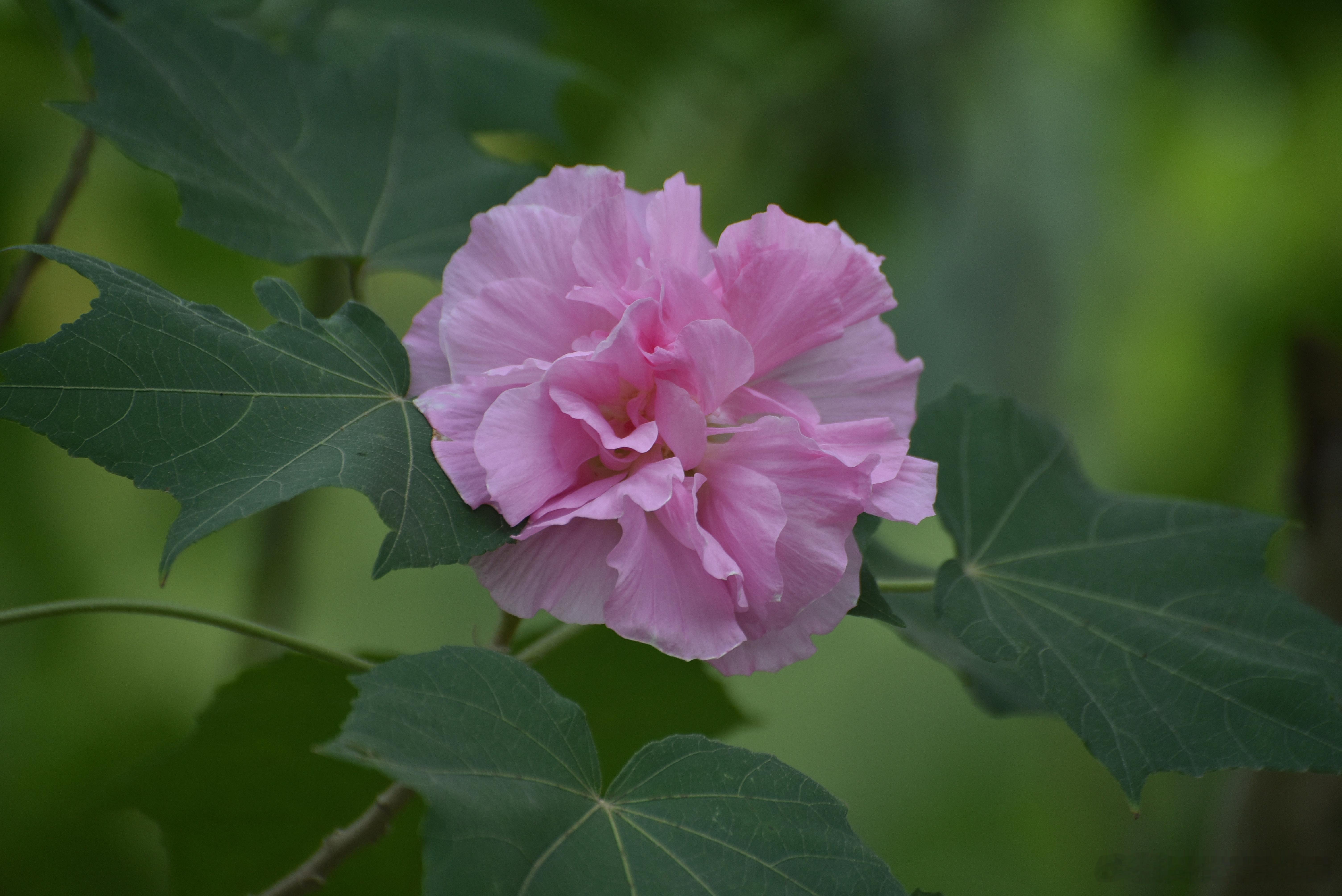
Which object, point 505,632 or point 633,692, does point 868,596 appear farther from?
point 633,692

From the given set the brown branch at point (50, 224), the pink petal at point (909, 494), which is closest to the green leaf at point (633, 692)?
the pink petal at point (909, 494)

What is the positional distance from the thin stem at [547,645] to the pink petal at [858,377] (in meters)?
0.21

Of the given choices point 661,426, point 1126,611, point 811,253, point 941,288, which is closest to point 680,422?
point 661,426

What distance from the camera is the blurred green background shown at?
59.2 inches

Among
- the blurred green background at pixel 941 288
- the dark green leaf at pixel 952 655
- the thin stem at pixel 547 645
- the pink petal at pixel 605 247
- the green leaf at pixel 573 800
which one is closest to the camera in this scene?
the green leaf at pixel 573 800

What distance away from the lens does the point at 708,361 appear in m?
0.47

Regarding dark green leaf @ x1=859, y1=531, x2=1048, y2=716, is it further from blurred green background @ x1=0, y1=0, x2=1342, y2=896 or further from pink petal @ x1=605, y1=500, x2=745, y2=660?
blurred green background @ x1=0, y1=0, x2=1342, y2=896

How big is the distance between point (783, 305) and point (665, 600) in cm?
16

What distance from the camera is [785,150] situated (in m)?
2.04

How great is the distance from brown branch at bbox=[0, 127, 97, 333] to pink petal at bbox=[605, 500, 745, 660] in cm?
54

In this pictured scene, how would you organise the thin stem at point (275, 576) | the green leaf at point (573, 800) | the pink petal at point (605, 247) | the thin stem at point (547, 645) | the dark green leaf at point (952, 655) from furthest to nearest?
the thin stem at point (275, 576), the dark green leaf at point (952, 655), the thin stem at point (547, 645), the pink petal at point (605, 247), the green leaf at point (573, 800)

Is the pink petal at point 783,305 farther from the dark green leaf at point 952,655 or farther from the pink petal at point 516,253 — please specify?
the dark green leaf at point 952,655

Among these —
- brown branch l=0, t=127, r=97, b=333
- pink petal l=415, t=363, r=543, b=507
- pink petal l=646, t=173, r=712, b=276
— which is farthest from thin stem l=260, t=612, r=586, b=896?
brown branch l=0, t=127, r=97, b=333

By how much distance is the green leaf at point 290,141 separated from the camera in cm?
64
